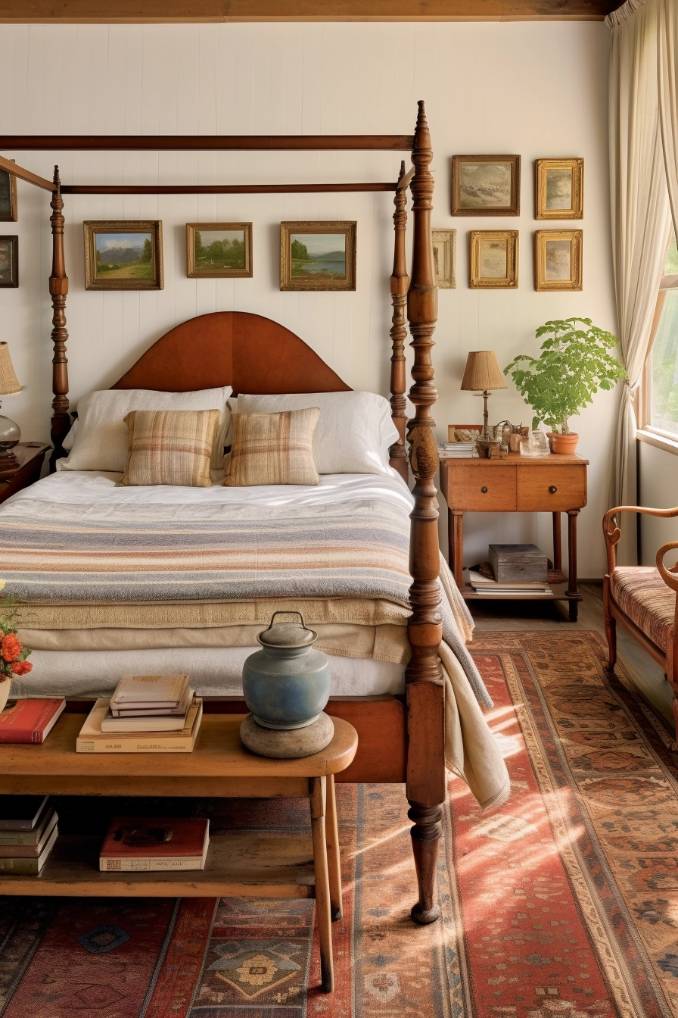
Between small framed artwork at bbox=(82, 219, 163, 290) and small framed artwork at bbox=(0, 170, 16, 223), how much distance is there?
1.29 ft

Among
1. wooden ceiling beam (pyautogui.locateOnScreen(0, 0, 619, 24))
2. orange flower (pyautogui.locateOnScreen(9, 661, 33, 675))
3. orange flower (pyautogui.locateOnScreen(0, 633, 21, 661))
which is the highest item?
wooden ceiling beam (pyautogui.locateOnScreen(0, 0, 619, 24))

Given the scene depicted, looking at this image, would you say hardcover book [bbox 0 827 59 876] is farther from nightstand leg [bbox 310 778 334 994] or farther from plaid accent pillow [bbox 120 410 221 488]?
plaid accent pillow [bbox 120 410 221 488]

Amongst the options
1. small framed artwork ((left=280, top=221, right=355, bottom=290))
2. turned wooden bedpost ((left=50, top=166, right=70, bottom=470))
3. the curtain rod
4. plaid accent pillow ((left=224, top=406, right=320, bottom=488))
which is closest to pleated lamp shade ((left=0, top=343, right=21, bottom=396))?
turned wooden bedpost ((left=50, top=166, right=70, bottom=470))

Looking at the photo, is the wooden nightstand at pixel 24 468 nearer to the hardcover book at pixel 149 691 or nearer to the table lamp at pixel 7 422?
the table lamp at pixel 7 422

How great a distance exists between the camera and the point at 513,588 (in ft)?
16.5

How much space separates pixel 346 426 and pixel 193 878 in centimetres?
282

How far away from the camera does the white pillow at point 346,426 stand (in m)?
4.70

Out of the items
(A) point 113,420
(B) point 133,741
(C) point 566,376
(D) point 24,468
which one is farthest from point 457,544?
(B) point 133,741

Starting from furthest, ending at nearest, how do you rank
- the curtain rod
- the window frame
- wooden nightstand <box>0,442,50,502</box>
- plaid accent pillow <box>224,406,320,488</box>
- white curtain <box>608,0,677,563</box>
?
the window frame
white curtain <box>608,0,677,563</box>
wooden nightstand <box>0,442,50,502</box>
plaid accent pillow <box>224,406,320,488</box>
the curtain rod

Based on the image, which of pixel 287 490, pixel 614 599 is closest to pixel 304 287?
pixel 287 490

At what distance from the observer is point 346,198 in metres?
5.22

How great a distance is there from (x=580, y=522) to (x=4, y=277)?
3407mm

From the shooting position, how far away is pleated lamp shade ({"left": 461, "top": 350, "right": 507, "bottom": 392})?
5031 mm

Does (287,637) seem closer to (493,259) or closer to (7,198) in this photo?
(493,259)
